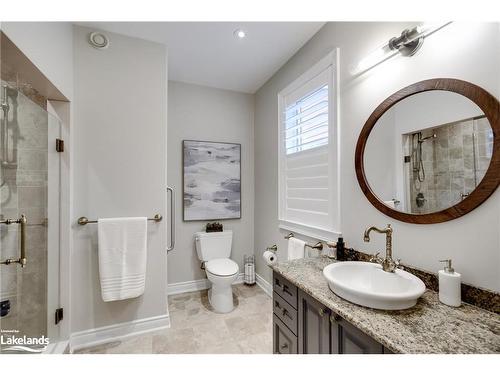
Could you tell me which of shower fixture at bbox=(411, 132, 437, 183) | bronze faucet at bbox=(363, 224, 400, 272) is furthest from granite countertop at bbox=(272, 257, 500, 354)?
shower fixture at bbox=(411, 132, 437, 183)

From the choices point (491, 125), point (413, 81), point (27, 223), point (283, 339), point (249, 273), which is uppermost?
point (413, 81)

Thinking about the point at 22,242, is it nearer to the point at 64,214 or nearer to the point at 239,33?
the point at 64,214

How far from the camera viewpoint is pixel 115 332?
1.81m

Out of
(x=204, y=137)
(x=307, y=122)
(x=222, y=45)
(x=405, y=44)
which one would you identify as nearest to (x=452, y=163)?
(x=405, y=44)

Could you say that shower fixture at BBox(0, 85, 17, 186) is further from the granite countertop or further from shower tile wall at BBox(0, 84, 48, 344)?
the granite countertop

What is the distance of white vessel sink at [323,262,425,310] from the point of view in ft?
2.79

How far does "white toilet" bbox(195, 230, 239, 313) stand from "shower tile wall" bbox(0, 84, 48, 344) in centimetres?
132

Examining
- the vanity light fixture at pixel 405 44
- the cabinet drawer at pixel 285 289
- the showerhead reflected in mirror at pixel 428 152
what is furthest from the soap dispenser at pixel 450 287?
the vanity light fixture at pixel 405 44

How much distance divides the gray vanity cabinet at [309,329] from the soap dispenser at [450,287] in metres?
0.43

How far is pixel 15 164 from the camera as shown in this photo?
140 cm

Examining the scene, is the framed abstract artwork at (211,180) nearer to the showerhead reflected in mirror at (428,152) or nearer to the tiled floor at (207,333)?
the tiled floor at (207,333)

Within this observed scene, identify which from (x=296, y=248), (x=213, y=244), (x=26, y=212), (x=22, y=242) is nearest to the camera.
Answer: (x=22, y=242)

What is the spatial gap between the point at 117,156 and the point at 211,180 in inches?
44.5

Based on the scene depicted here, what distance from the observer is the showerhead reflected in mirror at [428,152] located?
37.5 inches
